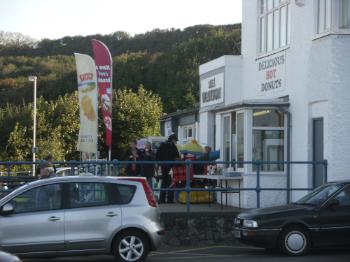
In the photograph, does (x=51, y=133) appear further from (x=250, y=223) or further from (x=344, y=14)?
(x=250, y=223)

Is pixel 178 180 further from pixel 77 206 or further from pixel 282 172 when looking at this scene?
pixel 77 206

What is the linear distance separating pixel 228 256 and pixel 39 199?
4149 millimetres

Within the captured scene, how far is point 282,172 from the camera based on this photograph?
65.4 feet

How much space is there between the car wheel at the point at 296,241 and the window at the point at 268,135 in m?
5.83

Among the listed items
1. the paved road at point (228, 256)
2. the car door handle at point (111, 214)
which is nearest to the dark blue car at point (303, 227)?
the paved road at point (228, 256)

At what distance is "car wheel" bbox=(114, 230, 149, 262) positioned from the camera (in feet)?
42.9

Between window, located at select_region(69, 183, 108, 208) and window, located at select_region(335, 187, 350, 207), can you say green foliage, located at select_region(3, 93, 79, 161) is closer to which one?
window, located at select_region(335, 187, 350, 207)

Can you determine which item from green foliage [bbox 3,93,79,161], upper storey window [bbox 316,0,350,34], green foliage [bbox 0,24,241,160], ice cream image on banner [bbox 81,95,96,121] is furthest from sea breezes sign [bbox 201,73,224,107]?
green foliage [bbox 3,93,79,161]

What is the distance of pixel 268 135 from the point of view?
2027cm

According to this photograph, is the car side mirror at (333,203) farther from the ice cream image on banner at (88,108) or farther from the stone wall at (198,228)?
the ice cream image on banner at (88,108)

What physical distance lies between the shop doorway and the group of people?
12.5 ft

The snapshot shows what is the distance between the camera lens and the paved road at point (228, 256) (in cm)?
1401

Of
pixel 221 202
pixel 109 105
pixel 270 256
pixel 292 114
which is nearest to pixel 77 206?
pixel 270 256

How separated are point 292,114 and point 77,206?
8.62 metres
